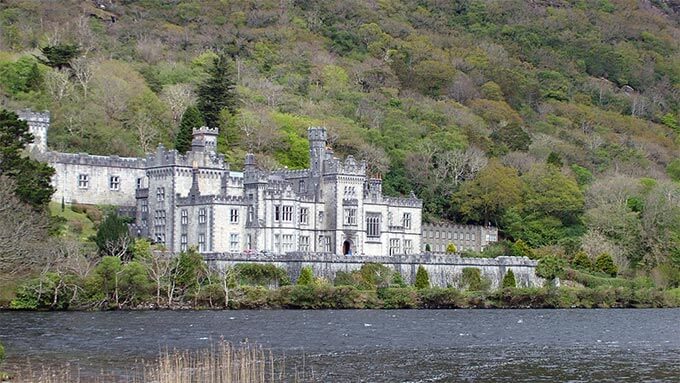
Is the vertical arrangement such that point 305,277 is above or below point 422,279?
above

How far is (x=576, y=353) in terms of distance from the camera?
2724 inches

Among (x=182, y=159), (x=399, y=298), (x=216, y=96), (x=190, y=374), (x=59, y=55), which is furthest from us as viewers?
(x=59, y=55)

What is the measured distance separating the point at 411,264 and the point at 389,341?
32.8m

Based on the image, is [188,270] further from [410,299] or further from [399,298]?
[410,299]

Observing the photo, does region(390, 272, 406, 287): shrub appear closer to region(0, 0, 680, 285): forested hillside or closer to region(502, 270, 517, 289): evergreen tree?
region(502, 270, 517, 289): evergreen tree

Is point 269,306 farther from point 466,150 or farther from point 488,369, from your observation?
point 466,150

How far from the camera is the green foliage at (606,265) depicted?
116 m

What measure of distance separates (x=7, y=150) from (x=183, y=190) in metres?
18.0

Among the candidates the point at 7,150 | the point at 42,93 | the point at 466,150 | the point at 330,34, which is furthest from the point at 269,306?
the point at 330,34

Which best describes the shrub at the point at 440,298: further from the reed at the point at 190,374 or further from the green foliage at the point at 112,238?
the reed at the point at 190,374

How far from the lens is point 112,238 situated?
309 ft

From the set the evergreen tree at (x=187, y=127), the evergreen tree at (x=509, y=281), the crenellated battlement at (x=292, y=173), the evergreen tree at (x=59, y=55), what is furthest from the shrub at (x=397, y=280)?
the evergreen tree at (x=59, y=55)

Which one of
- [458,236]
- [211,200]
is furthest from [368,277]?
[458,236]

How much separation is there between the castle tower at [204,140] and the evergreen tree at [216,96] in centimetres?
1367
